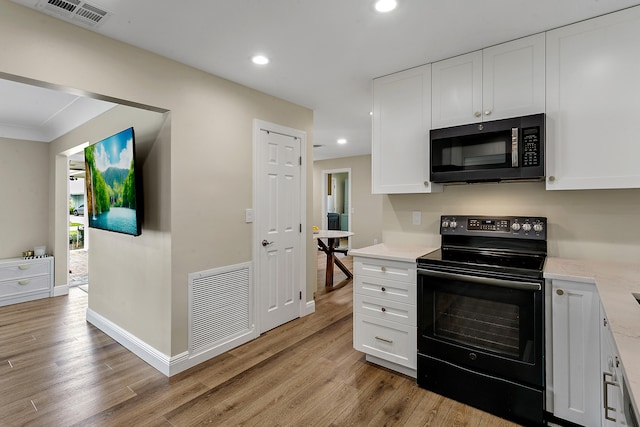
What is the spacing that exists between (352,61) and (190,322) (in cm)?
247

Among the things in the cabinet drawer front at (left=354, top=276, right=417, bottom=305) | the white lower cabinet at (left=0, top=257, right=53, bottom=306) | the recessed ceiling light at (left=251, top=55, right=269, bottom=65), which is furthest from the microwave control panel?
the white lower cabinet at (left=0, top=257, right=53, bottom=306)

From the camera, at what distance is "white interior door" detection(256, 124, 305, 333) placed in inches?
125

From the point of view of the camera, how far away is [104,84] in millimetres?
2111

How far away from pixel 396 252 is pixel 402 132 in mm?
1007

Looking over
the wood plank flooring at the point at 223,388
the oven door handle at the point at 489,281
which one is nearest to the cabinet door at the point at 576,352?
the oven door handle at the point at 489,281

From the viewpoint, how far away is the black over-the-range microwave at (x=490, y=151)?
6.73 feet

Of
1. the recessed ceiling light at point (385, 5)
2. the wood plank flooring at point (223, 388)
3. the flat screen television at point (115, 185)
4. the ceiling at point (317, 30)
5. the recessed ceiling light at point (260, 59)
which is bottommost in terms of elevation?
the wood plank flooring at point (223, 388)

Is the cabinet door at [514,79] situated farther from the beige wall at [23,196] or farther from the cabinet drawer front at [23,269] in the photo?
the beige wall at [23,196]

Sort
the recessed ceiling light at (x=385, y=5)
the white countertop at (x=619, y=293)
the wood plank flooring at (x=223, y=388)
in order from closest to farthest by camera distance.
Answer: the white countertop at (x=619, y=293)
the recessed ceiling light at (x=385, y=5)
the wood plank flooring at (x=223, y=388)

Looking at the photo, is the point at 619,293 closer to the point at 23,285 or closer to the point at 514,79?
the point at 514,79

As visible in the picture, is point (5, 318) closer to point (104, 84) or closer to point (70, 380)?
point (70, 380)

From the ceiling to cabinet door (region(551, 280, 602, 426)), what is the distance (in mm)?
1603

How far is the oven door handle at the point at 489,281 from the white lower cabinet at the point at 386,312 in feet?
0.58

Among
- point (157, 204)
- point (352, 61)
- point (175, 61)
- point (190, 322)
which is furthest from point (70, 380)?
point (352, 61)
